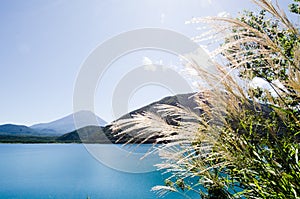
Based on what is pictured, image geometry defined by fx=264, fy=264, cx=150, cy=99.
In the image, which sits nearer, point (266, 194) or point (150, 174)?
point (266, 194)

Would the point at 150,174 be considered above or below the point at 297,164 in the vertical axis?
below

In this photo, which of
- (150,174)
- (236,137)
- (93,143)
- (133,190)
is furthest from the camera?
(93,143)

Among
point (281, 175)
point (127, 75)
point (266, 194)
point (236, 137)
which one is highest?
point (127, 75)

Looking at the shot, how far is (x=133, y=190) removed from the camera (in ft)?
81.8

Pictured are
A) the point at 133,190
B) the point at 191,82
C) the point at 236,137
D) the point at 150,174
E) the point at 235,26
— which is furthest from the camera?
the point at 150,174

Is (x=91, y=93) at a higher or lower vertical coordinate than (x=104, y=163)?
higher

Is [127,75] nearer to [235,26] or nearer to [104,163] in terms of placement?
[235,26]

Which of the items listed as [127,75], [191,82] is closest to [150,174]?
[127,75]

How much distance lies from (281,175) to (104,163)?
51.4 metres

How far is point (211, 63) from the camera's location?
1646 mm

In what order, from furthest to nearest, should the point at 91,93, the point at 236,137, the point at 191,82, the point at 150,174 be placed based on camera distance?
the point at 150,174, the point at 91,93, the point at 191,82, the point at 236,137

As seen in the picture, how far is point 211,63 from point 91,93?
27.4 m

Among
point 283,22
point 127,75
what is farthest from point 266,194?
point 127,75

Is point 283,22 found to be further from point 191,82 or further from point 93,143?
point 93,143
